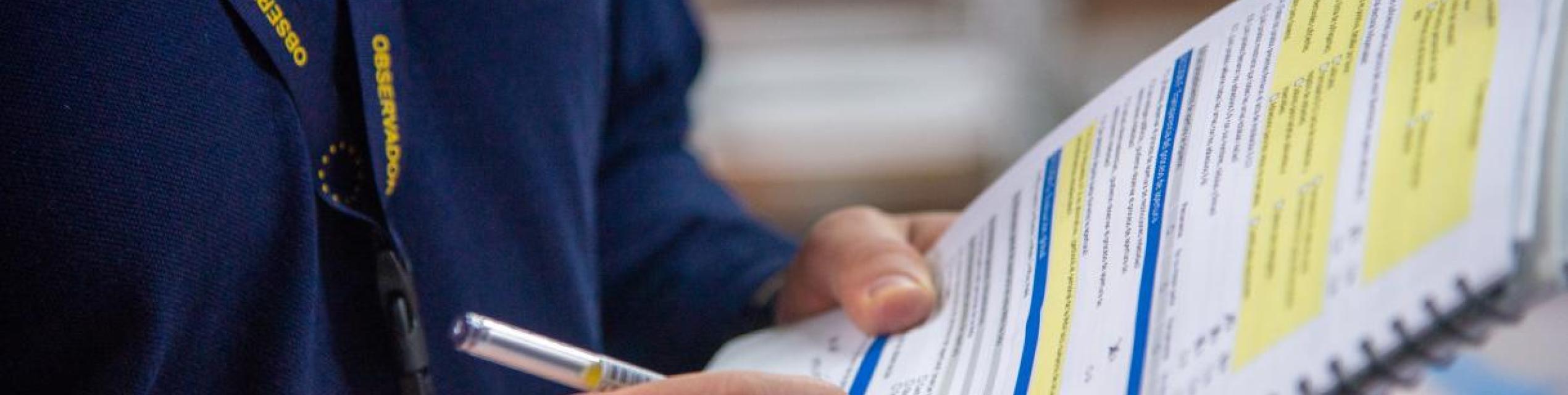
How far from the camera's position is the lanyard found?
479 millimetres

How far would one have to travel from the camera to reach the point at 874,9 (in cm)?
240

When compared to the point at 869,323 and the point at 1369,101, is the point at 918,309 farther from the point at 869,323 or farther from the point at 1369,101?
the point at 1369,101

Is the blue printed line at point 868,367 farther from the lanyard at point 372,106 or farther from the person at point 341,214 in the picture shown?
the lanyard at point 372,106

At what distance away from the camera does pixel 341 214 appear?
51 centimetres

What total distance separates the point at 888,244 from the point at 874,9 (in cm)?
183

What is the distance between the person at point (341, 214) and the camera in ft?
1.42

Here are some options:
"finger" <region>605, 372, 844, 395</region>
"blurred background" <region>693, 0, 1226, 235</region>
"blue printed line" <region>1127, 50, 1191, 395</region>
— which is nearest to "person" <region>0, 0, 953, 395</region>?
"finger" <region>605, 372, 844, 395</region>

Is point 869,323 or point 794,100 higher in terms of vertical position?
point 794,100

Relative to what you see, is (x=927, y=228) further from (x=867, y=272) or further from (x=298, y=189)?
(x=298, y=189)

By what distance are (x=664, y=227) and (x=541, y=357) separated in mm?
298

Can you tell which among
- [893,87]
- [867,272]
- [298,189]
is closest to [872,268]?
[867,272]

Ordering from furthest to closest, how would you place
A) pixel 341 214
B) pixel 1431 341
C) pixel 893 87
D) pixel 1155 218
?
1. pixel 893 87
2. pixel 341 214
3. pixel 1155 218
4. pixel 1431 341

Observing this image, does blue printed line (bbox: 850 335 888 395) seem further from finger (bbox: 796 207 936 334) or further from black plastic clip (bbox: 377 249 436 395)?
black plastic clip (bbox: 377 249 436 395)

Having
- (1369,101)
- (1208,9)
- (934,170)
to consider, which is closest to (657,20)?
(1369,101)
